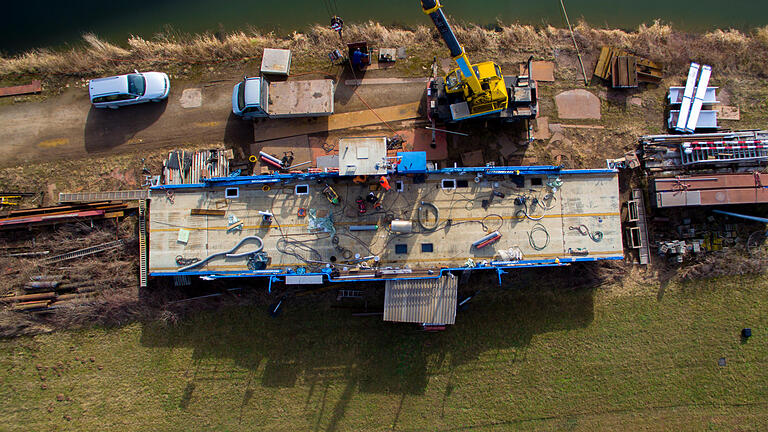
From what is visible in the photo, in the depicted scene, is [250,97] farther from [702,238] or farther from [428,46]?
[702,238]

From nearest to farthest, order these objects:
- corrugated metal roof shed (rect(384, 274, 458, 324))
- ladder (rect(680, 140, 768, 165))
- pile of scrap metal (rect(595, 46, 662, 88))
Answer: corrugated metal roof shed (rect(384, 274, 458, 324)) < ladder (rect(680, 140, 768, 165)) < pile of scrap metal (rect(595, 46, 662, 88))

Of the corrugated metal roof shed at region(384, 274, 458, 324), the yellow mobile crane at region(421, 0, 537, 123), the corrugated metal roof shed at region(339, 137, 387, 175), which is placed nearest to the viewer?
the corrugated metal roof shed at region(339, 137, 387, 175)

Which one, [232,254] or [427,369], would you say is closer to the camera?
[232,254]

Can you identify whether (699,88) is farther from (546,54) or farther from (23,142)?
(23,142)

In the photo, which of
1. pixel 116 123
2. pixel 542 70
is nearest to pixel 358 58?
pixel 542 70

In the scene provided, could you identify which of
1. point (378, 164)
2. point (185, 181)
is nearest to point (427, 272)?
point (378, 164)

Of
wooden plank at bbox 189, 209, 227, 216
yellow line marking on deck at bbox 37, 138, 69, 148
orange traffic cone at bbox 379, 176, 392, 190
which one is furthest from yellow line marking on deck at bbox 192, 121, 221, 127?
orange traffic cone at bbox 379, 176, 392, 190

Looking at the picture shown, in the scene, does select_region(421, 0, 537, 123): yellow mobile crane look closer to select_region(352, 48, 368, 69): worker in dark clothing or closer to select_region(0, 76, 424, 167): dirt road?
select_region(0, 76, 424, 167): dirt road
